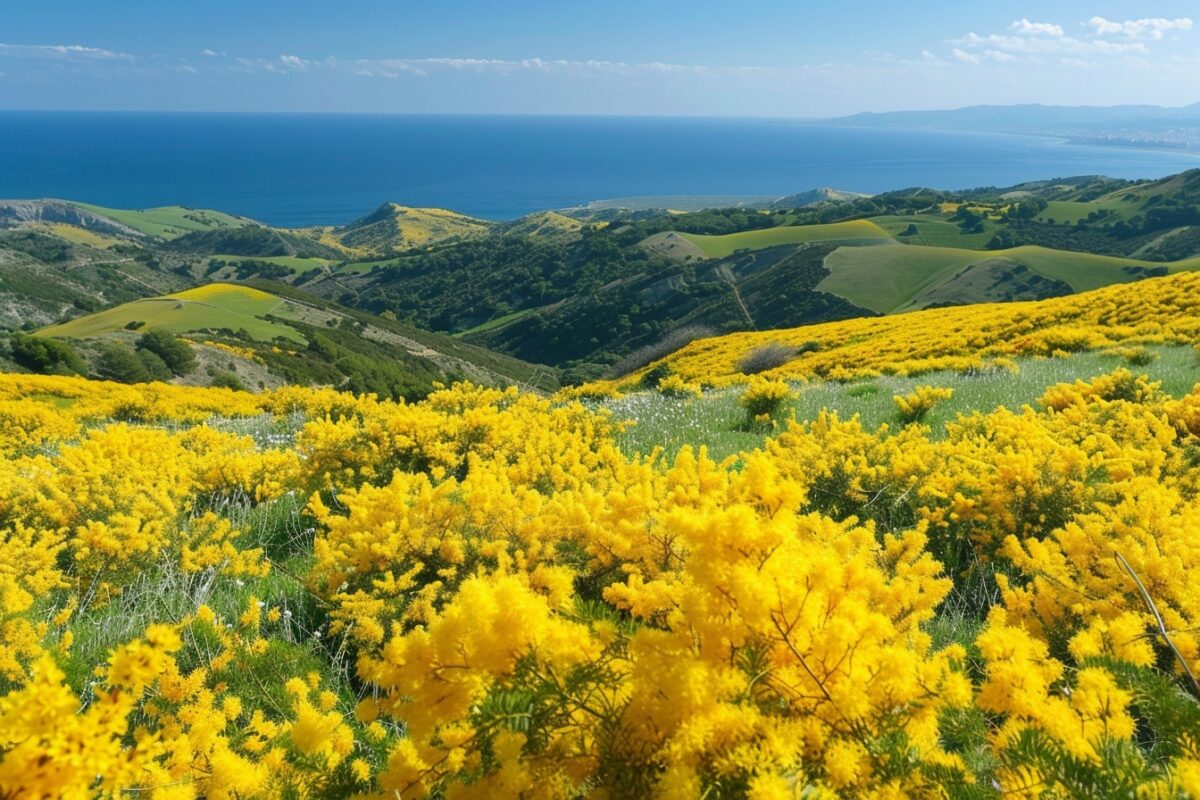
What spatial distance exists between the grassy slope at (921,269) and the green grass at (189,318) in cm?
5808

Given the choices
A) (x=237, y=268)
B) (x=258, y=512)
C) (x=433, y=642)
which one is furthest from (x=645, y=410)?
(x=237, y=268)

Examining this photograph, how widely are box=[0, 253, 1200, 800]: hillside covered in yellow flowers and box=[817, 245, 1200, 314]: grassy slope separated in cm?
6699

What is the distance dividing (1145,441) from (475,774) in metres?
6.11

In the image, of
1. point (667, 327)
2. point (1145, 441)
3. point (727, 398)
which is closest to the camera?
point (1145, 441)

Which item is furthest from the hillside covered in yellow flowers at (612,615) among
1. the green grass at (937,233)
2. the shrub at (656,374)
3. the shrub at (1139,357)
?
the green grass at (937,233)

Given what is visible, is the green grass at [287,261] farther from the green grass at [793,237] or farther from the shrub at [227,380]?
the shrub at [227,380]

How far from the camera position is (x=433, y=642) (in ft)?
6.39

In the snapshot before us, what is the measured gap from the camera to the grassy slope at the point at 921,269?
218ft

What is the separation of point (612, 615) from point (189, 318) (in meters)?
75.1

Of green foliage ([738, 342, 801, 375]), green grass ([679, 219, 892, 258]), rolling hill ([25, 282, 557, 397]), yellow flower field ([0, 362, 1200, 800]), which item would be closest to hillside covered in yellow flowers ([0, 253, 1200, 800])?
yellow flower field ([0, 362, 1200, 800])

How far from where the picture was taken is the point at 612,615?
91.6 inches

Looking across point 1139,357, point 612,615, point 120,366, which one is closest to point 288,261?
point 120,366

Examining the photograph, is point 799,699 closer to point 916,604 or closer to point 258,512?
point 916,604

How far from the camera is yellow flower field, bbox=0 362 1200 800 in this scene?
64.8 inches
